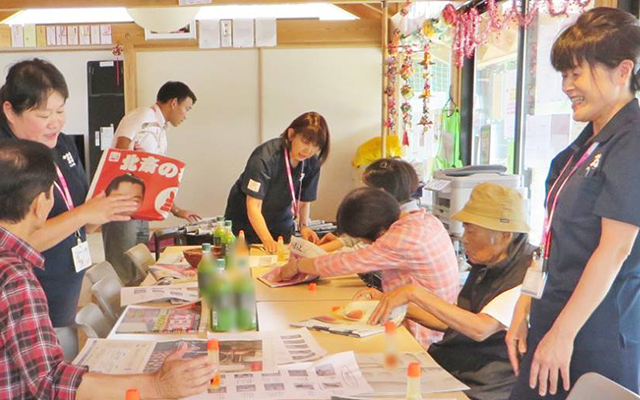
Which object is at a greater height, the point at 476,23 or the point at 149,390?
the point at 476,23

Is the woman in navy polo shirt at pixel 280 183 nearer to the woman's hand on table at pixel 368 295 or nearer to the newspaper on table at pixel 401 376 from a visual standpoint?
the woman's hand on table at pixel 368 295

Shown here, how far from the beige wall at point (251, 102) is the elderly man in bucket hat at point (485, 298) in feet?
16.3

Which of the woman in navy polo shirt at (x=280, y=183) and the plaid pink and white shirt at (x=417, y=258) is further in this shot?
the woman in navy polo shirt at (x=280, y=183)

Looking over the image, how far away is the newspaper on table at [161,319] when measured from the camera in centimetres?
187

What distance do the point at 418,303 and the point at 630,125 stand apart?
2.46 feet

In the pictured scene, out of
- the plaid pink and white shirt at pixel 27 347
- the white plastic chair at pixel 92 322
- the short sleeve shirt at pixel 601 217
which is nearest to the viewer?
the plaid pink and white shirt at pixel 27 347

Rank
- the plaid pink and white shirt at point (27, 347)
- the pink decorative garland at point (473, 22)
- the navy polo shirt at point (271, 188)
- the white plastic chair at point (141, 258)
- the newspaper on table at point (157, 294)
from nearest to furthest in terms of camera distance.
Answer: the plaid pink and white shirt at point (27, 347), the newspaper on table at point (157, 294), the white plastic chair at point (141, 258), the navy polo shirt at point (271, 188), the pink decorative garland at point (473, 22)

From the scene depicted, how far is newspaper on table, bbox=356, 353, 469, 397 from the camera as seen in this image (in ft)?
4.62

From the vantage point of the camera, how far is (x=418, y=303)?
1.77 m

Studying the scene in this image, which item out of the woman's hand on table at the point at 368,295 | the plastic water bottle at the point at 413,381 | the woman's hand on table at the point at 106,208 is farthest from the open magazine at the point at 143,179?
the plastic water bottle at the point at 413,381

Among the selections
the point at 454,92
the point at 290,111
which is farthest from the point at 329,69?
the point at 454,92

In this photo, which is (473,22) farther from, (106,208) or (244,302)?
(106,208)

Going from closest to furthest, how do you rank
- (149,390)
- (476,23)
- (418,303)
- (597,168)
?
(149,390) < (597,168) < (418,303) < (476,23)

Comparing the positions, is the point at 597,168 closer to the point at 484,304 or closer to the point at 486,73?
the point at 484,304
